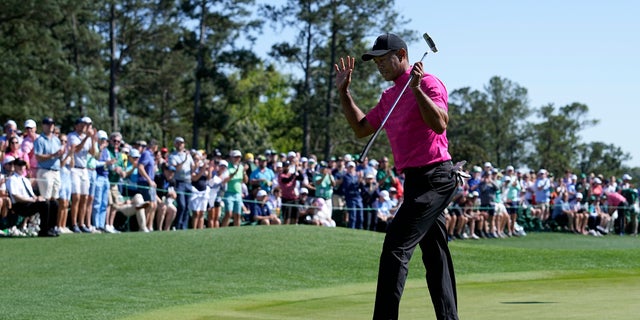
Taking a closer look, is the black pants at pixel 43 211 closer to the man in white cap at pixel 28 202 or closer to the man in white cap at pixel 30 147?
the man in white cap at pixel 28 202

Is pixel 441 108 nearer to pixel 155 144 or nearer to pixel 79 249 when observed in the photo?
pixel 79 249

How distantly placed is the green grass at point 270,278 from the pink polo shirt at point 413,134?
191 centimetres

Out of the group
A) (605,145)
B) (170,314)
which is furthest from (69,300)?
(605,145)

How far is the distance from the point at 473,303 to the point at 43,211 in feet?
33.0

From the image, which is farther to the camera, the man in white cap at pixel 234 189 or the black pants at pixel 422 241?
the man in white cap at pixel 234 189

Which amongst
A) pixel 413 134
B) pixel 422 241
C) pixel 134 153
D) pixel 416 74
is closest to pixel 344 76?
A: pixel 413 134

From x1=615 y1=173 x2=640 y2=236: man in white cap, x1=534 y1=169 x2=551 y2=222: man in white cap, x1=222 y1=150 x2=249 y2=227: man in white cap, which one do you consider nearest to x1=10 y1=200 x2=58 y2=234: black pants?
x1=222 y1=150 x2=249 y2=227: man in white cap

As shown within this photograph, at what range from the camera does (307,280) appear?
525 inches

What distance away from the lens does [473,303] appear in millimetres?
9055

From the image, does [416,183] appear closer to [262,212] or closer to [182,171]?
[182,171]

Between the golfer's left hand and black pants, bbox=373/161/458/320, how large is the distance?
76 cm

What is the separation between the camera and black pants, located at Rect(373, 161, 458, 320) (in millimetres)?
6355

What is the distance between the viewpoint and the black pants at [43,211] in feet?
54.3

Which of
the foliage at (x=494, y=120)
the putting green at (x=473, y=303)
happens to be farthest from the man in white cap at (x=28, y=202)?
the foliage at (x=494, y=120)
